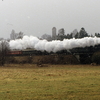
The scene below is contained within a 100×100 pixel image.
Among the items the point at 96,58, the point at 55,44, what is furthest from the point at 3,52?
the point at 96,58

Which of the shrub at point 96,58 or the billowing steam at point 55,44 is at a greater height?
the billowing steam at point 55,44

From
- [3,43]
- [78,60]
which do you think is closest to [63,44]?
[78,60]

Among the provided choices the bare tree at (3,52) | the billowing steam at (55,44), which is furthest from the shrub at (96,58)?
the bare tree at (3,52)

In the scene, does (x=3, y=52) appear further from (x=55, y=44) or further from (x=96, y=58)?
(x=96, y=58)

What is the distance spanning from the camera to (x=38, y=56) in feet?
259

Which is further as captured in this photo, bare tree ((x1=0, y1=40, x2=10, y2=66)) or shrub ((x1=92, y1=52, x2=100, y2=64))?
bare tree ((x1=0, y1=40, x2=10, y2=66))

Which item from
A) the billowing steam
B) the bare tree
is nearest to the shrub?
the billowing steam

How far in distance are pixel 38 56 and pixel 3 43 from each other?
1438cm

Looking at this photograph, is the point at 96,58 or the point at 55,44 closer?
the point at 96,58

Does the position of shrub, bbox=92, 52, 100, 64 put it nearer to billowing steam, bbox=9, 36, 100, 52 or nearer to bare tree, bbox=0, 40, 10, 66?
billowing steam, bbox=9, 36, 100, 52

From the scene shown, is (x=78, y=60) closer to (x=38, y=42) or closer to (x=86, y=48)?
(x=86, y=48)

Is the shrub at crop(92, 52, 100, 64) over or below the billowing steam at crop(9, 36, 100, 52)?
below

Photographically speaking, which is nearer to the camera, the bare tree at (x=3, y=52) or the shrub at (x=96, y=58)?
the shrub at (x=96, y=58)

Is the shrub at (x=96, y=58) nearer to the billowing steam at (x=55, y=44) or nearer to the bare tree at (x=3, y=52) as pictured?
the billowing steam at (x=55, y=44)
